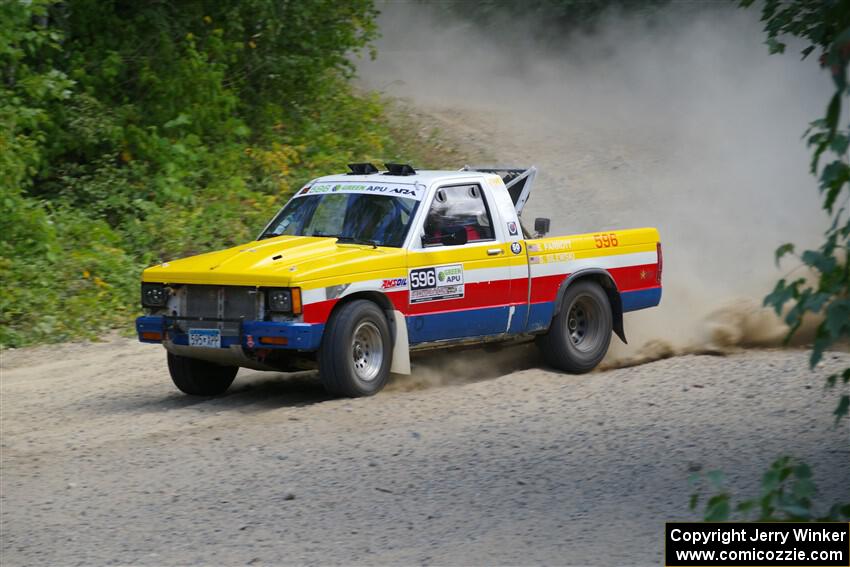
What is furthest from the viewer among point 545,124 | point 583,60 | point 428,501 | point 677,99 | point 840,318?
point 583,60

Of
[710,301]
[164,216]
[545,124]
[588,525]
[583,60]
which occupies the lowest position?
[588,525]

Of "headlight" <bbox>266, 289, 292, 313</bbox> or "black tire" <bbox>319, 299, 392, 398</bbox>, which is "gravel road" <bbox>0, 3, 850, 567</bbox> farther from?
"headlight" <bbox>266, 289, 292, 313</bbox>

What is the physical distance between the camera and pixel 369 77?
30.1m

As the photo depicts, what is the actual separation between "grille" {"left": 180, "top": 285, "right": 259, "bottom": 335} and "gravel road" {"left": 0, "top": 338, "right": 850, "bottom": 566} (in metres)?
0.72

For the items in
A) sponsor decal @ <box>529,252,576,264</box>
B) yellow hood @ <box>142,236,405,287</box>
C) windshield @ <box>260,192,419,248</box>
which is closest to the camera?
yellow hood @ <box>142,236,405,287</box>

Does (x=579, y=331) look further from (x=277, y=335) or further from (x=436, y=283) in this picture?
(x=277, y=335)

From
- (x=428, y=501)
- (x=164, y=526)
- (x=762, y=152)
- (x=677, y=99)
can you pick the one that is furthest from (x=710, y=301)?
(x=677, y=99)

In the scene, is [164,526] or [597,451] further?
[597,451]

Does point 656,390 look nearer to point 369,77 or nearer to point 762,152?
point 762,152

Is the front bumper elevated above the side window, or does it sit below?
below

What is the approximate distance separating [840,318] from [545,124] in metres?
23.6

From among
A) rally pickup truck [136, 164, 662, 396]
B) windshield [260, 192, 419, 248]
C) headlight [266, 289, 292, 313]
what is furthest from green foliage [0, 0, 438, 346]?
headlight [266, 289, 292, 313]

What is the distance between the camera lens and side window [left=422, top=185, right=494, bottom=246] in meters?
10.2

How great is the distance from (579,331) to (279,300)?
346 centimetres
